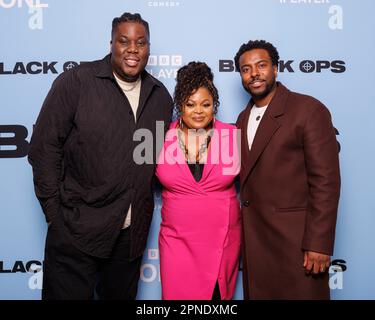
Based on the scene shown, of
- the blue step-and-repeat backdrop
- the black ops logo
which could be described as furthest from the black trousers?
the black ops logo

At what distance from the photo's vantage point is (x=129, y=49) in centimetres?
167

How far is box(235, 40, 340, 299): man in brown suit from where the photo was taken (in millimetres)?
1521

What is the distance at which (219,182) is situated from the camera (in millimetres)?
1668

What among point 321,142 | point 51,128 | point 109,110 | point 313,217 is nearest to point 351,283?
point 313,217

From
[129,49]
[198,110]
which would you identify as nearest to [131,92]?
[129,49]

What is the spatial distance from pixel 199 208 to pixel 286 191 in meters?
0.35

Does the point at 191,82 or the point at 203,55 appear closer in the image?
the point at 191,82

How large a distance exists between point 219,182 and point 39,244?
1.11 metres

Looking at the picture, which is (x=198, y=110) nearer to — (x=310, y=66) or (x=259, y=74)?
(x=259, y=74)

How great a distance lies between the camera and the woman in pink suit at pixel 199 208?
164cm

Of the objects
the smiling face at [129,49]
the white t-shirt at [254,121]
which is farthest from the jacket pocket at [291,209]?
the smiling face at [129,49]

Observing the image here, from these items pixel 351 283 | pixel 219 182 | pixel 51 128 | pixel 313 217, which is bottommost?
pixel 351 283
